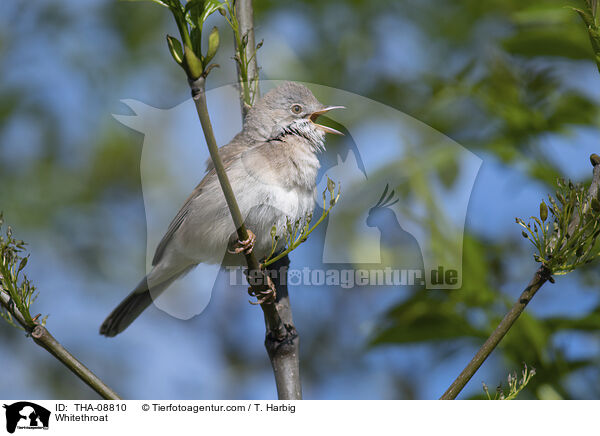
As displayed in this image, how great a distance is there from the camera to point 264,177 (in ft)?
9.45

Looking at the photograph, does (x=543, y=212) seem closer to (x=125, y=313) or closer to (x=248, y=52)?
(x=248, y=52)

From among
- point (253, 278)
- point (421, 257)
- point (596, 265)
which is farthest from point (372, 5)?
point (253, 278)

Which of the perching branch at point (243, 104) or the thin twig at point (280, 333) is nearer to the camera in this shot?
the perching branch at point (243, 104)

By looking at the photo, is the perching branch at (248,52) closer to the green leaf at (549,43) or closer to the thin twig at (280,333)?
the thin twig at (280,333)

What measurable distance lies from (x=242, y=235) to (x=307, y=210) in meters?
1.14

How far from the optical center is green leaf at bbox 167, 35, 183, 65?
112cm

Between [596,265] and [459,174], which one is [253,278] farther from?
[596,265]

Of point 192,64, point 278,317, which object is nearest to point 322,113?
point 278,317

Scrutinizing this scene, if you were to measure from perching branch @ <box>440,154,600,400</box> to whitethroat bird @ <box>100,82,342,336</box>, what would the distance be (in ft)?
4.23

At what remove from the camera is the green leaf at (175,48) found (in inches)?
44.2

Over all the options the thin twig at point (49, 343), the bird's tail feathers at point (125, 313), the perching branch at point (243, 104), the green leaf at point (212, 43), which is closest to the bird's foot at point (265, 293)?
the perching branch at point (243, 104)

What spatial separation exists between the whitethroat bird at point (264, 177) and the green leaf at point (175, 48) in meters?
1.50

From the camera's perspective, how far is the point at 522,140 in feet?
8.13

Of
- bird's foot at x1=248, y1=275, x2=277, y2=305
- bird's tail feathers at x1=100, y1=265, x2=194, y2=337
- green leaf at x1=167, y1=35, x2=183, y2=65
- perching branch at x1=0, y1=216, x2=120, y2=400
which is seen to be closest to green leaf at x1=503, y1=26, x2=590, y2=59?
bird's foot at x1=248, y1=275, x2=277, y2=305
